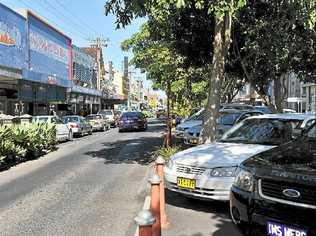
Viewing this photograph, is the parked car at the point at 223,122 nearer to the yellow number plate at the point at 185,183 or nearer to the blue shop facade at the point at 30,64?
the yellow number plate at the point at 185,183

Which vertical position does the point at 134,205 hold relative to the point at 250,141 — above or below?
below

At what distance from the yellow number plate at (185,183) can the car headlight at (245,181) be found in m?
2.89

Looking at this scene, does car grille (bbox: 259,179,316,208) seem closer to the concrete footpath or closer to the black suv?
the black suv

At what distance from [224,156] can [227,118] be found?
9340 mm

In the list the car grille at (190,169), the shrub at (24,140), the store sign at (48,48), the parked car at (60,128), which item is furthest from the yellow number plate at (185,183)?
the store sign at (48,48)

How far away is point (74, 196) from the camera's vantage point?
33.0 feet

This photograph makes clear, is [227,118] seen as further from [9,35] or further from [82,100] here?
[82,100]

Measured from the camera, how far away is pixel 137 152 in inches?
751

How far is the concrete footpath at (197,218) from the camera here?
7.14 meters

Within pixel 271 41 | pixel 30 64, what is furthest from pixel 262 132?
pixel 30 64

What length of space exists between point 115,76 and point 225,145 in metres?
96.6

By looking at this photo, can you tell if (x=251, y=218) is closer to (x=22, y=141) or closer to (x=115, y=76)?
(x=22, y=141)

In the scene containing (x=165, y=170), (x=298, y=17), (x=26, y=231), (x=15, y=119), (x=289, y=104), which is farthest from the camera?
(x=289, y=104)

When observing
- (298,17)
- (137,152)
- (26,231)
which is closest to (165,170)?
(26,231)
